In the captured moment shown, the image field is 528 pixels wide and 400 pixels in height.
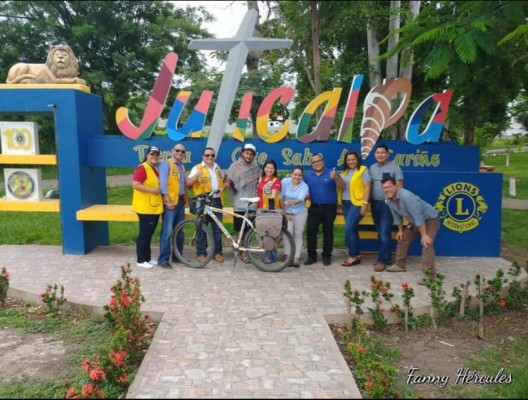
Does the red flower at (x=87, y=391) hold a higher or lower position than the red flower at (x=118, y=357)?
lower

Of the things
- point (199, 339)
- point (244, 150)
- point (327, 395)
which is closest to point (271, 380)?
point (327, 395)

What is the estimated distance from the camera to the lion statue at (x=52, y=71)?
7402mm

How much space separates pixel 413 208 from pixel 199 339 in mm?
3160

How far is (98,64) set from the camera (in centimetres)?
2164

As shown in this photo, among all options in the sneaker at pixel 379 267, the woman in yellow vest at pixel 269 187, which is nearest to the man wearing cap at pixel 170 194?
the woman in yellow vest at pixel 269 187

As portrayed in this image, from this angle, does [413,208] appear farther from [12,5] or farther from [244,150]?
[12,5]

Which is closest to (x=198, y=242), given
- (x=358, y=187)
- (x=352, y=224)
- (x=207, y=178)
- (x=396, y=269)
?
(x=207, y=178)

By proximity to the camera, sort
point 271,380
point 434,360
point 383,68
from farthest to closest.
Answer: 1. point 383,68
2. point 434,360
3. point 271,380

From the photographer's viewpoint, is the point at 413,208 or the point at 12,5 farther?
the point at 12,5

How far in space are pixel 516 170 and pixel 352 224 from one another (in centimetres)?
2058

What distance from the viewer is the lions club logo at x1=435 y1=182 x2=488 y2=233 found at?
23.3 feet

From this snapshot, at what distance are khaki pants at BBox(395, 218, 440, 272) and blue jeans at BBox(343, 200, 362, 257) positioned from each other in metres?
0.60

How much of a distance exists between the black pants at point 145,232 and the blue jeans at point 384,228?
9.70ft

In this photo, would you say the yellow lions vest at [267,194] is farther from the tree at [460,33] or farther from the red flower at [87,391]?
the red flower at [87,391]
